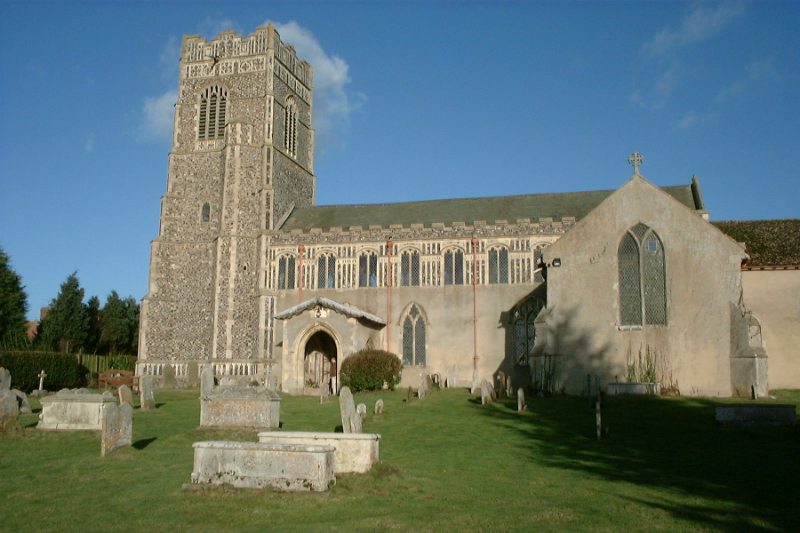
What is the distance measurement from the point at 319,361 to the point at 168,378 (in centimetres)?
774

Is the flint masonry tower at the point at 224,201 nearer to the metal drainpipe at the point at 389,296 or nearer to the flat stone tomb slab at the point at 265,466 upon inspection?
the metal drainpipe at the point at 389,296

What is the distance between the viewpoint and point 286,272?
3609 centimetres

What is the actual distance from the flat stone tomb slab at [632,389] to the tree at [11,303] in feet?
111

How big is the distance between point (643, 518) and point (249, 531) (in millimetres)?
5197

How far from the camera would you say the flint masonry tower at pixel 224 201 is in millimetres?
36031

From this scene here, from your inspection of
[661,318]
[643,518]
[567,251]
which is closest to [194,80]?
[567,251]

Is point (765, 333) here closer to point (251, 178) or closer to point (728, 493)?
point (728, 493)

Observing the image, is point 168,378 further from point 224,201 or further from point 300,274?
point 224,201

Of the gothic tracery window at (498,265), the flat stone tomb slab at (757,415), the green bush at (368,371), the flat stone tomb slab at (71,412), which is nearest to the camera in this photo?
the flat stone tomb slab at (757,415)

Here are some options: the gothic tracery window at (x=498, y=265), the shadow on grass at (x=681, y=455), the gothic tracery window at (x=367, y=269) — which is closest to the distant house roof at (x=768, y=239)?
the gothic tracery window at (x=498, y=265)

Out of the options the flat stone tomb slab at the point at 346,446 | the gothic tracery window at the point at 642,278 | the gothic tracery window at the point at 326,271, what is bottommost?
the flat stone tomb slab at the point at 346,446

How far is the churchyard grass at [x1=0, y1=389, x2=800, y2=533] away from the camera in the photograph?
9.19 meters

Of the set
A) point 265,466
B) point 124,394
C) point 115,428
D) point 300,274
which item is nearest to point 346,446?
point 265,466

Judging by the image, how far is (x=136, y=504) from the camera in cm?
1026
